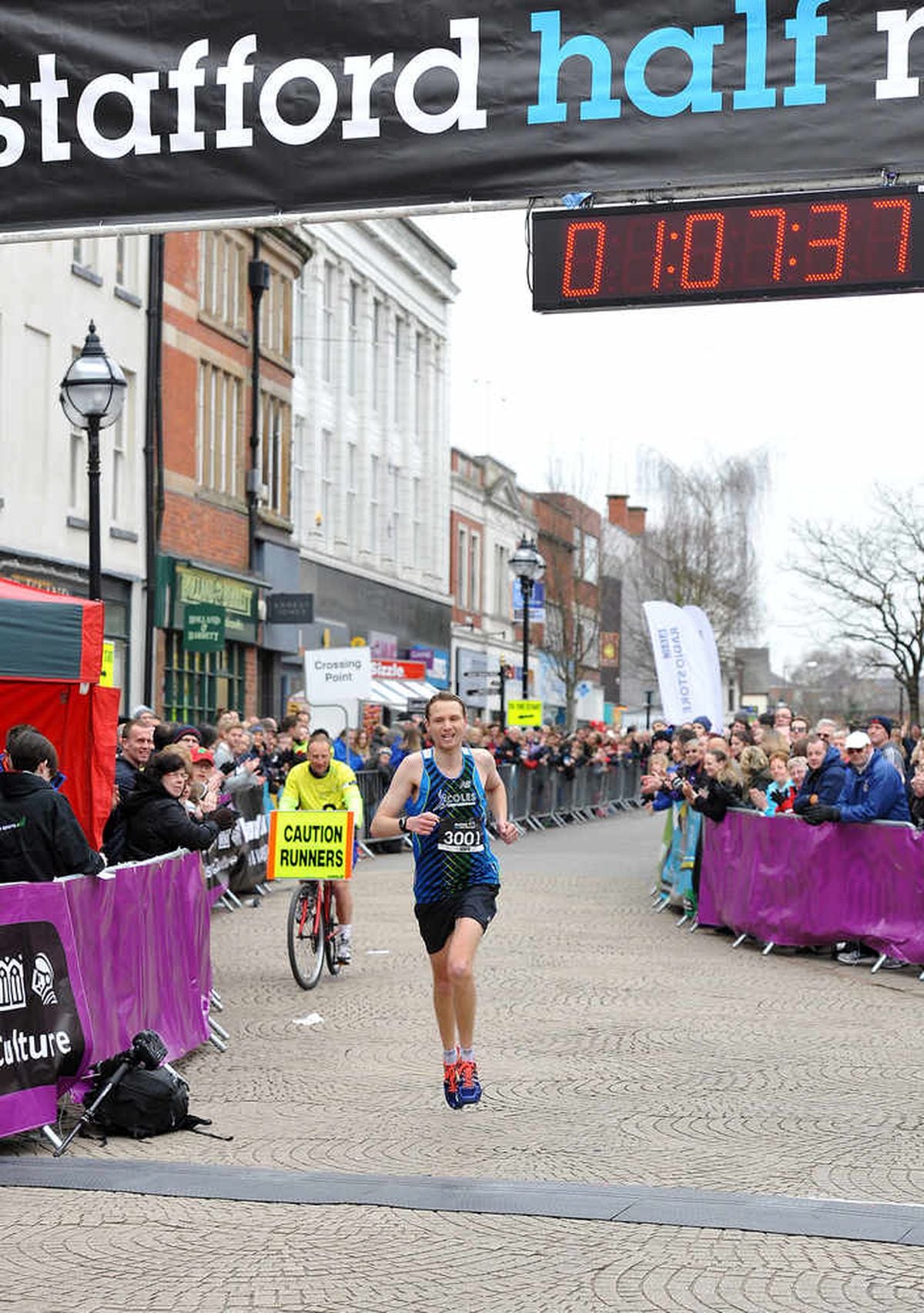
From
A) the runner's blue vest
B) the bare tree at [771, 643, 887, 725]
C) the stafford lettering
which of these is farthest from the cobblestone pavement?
the bare tree at [771, 643, 887, 725]

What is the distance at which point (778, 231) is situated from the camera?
353 inches

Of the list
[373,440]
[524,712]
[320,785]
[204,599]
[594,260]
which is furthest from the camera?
[373,440]

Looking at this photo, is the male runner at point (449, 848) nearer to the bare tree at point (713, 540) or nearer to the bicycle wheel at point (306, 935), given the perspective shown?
the bicycle wheel at point (306, 935)

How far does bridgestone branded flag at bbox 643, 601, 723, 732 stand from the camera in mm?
28047

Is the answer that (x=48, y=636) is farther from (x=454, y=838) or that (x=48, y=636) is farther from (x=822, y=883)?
(x=822, y=883)

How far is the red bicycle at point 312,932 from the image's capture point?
14.1 meters

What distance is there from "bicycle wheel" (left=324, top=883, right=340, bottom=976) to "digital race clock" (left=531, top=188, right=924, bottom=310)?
644 cm

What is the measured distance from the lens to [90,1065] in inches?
370

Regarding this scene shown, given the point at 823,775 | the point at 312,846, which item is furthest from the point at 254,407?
the point at 312,846

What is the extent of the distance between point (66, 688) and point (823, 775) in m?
6.29

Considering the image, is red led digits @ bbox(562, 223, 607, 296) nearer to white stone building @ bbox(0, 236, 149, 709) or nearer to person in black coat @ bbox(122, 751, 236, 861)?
person in black coat @ bbox(122, 751, 236, 861)

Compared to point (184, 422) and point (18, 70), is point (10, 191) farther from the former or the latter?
point (184, 422)

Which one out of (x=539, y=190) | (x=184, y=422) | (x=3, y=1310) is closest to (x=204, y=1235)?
(x=3, y=1310)

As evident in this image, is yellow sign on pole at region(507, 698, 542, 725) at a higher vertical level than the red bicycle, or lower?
higher
